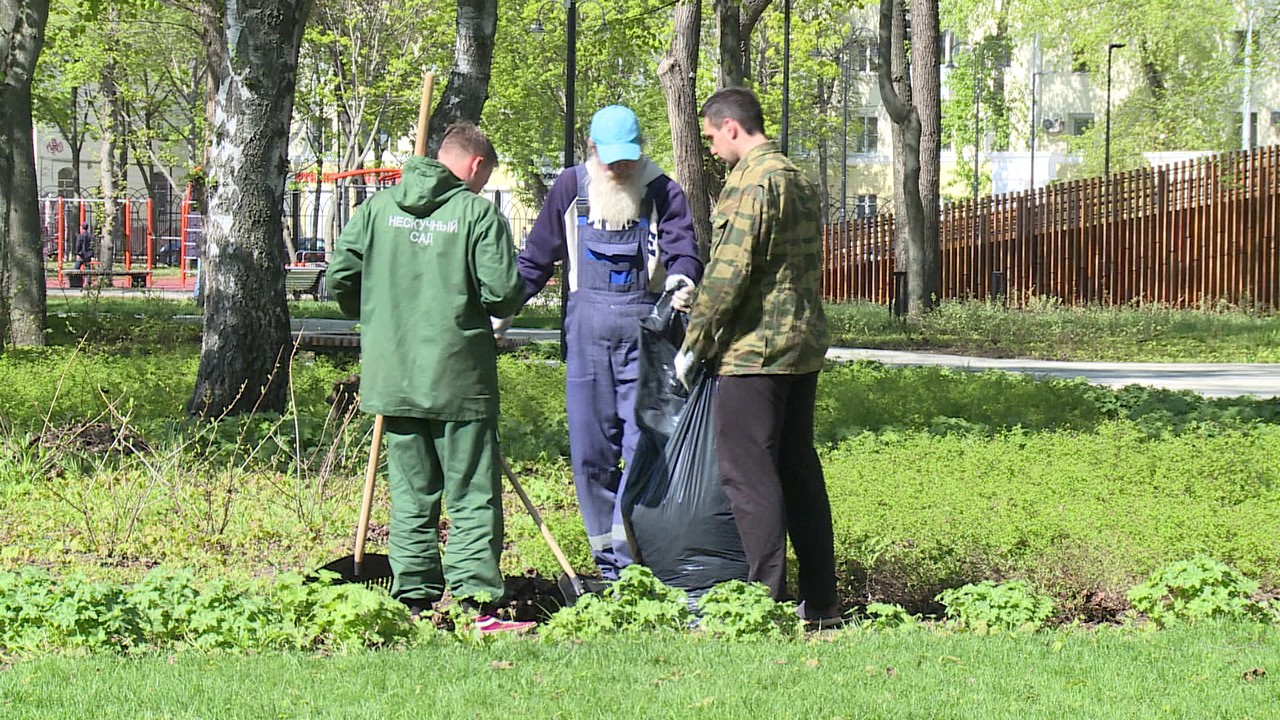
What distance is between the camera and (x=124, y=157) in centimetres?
6656

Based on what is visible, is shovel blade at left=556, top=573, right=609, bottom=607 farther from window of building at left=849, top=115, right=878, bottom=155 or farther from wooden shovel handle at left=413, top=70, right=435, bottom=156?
window of building at left=849, top=115, right=878, bottom=155

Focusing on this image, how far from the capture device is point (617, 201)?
5.91m

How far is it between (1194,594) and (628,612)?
6.50 feet

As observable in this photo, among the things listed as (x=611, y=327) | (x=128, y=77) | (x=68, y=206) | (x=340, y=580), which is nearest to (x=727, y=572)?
(x=611, y=327)

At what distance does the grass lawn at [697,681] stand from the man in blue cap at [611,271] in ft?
3.78

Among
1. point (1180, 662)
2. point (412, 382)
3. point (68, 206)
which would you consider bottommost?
point (1180, 662)

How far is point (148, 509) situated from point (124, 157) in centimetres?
6287

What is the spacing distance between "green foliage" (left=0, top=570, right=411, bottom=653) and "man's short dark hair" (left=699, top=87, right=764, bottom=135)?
2.01 metres

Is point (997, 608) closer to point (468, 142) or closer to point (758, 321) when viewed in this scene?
point (758, 321)

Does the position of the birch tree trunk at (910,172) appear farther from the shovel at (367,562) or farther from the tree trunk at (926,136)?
the shovel at (367,562)

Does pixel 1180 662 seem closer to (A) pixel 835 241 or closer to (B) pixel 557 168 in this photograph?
(A) pixel 835 241

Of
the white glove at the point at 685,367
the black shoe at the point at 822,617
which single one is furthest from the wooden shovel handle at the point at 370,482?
the black shoe at the point at 822,617

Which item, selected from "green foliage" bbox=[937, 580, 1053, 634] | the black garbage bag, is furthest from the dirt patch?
"green foliage" bbox=[937, 580, 1053, 634]

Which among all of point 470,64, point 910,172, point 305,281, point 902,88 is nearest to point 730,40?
point 910,172
